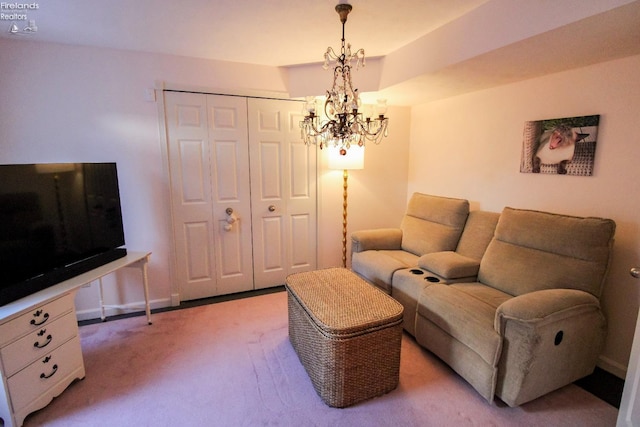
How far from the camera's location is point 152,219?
2805 millimetres

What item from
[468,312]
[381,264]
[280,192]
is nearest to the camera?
[468,312]

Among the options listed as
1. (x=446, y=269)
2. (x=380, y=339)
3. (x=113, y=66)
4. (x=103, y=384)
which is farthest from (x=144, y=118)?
(x=446, y=269)

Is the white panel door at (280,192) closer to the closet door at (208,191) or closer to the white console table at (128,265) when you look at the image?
the closet door at (208,191)

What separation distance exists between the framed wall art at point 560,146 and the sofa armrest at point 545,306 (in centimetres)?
89

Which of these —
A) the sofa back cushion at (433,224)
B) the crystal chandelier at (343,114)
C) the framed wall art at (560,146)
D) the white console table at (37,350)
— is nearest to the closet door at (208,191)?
the white console table at (37,350)

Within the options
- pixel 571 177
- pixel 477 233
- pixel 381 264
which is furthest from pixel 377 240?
pixel 571 177

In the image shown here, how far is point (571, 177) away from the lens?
216 centimetres

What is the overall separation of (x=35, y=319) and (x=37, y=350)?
0.18 meters

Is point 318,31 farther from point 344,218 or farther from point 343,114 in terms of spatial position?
point 344,218

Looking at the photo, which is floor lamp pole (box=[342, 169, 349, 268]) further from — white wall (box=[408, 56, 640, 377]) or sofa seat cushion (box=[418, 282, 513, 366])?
sofa seat cushion (box=[418, 282, 513, 366])

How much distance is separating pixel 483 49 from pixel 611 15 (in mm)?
587

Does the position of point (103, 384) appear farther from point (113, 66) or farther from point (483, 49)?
point (483, 49)

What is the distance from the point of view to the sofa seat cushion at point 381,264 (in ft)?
8.60

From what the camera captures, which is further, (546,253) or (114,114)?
(114,114)
